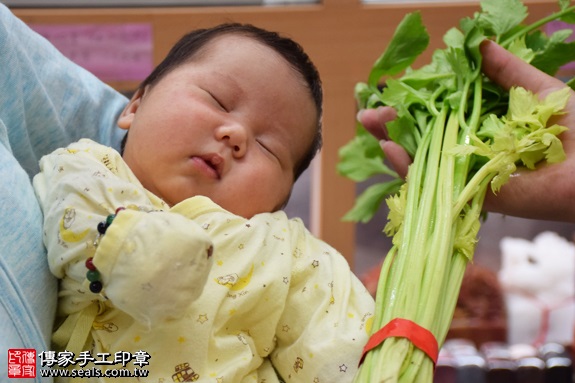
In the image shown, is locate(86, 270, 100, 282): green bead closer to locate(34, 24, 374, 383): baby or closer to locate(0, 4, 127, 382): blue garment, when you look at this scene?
locate(34, 24, 374, 383): baby

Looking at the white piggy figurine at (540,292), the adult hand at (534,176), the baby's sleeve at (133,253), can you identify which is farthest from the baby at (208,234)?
the white piggy figurine at (540,292)

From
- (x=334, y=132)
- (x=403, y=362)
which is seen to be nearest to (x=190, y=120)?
(x=403, y=362)

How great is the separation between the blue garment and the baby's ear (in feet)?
0.24

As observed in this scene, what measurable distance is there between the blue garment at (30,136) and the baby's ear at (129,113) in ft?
0.24

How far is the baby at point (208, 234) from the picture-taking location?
71 cm

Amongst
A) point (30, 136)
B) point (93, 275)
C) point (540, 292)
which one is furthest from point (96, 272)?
point (540, 292)

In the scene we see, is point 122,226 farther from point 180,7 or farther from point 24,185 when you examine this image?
point 180,7

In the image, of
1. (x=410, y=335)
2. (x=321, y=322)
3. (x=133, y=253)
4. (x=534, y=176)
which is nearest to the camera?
(x=133, y=253)

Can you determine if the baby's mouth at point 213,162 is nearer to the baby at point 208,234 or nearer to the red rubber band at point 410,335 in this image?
the baby at point 208,234

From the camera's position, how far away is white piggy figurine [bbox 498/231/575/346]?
2.03 metres

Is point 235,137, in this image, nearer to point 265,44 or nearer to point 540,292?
point 265,44

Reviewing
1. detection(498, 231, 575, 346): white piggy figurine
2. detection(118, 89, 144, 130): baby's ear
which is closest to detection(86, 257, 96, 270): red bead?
detection(118, 89, 144, 130): baby's ear

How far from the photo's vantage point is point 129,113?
116 cm

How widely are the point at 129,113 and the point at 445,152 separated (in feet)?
1.70
